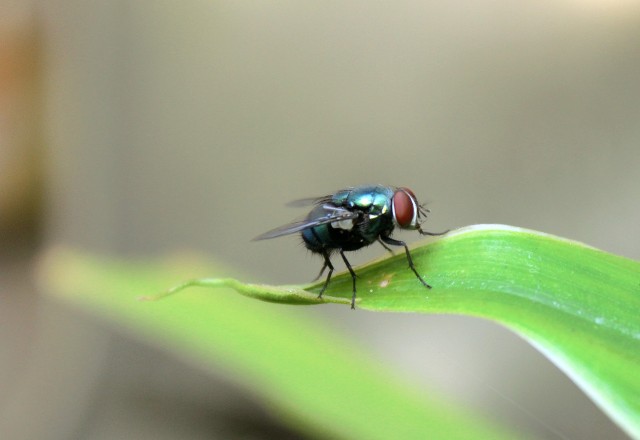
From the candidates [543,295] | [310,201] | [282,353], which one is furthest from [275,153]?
[543,295]

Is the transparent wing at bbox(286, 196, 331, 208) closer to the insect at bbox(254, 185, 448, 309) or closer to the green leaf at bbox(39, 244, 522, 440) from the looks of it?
the insect at bbox(254, 185, 448, 309)

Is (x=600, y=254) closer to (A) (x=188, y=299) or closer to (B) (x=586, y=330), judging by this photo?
(B) (x=586, y=330)

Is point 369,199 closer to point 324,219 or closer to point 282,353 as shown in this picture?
point 324,219

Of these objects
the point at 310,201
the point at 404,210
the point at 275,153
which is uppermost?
the point at 404,210

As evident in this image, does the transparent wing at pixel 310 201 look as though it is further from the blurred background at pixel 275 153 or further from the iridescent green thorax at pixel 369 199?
the blurred background at pixel 275 153

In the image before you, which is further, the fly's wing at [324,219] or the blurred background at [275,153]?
the blurred background at [275,153]

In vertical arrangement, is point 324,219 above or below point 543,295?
below

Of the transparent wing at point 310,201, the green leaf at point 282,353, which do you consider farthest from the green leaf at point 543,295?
the transparent wing at point 310,201

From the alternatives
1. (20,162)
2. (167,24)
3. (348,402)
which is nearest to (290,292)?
(348,402)
